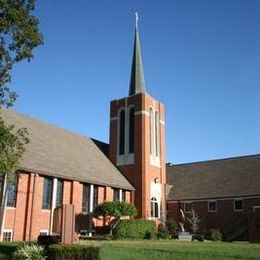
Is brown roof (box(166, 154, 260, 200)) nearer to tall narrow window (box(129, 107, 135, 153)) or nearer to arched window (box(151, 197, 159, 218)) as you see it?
arched window (box(151, 197, 159, 218))

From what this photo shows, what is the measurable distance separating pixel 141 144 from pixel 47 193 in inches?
533

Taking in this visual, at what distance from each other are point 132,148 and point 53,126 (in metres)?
8.66

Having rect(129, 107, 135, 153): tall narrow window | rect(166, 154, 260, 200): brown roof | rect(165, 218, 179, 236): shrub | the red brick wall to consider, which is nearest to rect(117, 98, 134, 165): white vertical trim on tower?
rect(129, 107, 135, 153): tall narrow window

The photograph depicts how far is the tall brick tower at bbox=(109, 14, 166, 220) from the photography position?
136ft

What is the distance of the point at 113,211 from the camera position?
111ft

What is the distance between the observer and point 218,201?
43219 mm

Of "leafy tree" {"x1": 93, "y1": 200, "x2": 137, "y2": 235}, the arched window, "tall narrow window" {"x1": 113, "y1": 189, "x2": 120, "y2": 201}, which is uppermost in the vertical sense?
"tall narrow window" {"x1": 113, "y1": 189, "x2": 120, "y2": 201}

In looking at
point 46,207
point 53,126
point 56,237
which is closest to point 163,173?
point 53,126

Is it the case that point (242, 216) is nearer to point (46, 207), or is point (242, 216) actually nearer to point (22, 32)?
point (46, 207)

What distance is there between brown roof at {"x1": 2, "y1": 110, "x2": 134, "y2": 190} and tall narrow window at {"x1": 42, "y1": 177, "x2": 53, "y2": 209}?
2.64 ft

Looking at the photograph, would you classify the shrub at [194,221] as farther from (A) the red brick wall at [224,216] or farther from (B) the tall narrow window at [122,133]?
(B) the tall narrow window at [122,133]

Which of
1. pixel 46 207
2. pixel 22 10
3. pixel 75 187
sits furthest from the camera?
pixel 75 187

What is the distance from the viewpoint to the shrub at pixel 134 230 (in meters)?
34.2

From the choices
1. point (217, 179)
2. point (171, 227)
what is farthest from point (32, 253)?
point (217, 179)
